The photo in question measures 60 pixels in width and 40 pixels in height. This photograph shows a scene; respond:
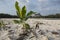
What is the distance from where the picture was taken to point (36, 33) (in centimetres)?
487

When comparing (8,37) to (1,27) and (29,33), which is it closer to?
(29,33)

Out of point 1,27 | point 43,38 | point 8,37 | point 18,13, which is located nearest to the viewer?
point 43,38

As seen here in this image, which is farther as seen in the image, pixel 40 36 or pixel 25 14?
pixel 25 14

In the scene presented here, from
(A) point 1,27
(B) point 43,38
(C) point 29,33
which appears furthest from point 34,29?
(A) point 1,27

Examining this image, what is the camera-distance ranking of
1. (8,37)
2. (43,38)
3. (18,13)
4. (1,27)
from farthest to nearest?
(1,27)
(18,13)
(8,37)
(43,38)

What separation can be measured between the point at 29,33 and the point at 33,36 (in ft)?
0.93

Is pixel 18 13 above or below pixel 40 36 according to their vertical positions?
above

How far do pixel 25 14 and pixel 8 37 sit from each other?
0.83 meters

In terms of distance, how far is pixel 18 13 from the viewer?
538 centimetres

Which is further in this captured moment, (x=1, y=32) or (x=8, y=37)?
(x=1, y=32)

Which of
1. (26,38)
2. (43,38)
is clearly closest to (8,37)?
(26,38)

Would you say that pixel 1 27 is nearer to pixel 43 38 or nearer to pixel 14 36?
pixel 14 36

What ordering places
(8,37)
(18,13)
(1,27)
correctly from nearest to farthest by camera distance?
(8,37) < (18,13) < (1,27)

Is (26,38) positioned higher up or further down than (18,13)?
further down
